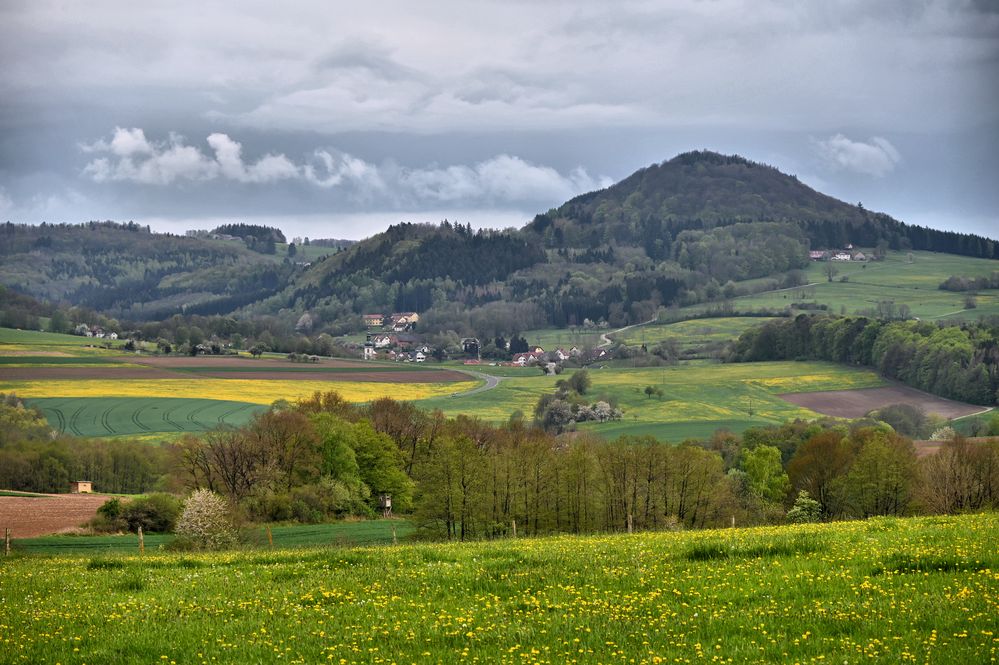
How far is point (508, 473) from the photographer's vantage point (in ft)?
162

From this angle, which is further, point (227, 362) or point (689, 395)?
point (227, 362)

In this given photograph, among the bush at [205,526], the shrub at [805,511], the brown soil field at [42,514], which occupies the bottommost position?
the shrub at [805,511]

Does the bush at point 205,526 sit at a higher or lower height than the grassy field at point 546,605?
lower

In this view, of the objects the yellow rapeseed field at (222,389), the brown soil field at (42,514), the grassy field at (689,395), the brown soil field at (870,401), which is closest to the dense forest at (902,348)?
the brown soil field at (870,401)

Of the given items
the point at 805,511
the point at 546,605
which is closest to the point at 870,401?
the point at 805,511

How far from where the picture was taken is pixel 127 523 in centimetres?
5200

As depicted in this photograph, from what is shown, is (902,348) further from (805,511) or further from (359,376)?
(805,511)

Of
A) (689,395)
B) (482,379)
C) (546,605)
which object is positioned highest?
(546,605)

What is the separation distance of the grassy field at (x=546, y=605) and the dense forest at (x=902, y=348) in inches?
4962

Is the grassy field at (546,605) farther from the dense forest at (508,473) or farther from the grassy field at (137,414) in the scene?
the grassy field at (137,414)

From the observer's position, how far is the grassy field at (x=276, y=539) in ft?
135

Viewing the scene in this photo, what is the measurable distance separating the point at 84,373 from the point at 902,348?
4521 inches

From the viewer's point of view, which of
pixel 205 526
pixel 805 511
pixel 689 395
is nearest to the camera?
pixel 205 526

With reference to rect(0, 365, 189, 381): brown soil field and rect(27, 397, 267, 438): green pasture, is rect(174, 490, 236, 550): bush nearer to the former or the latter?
rect(27, 397, 267, 438): green pasture
